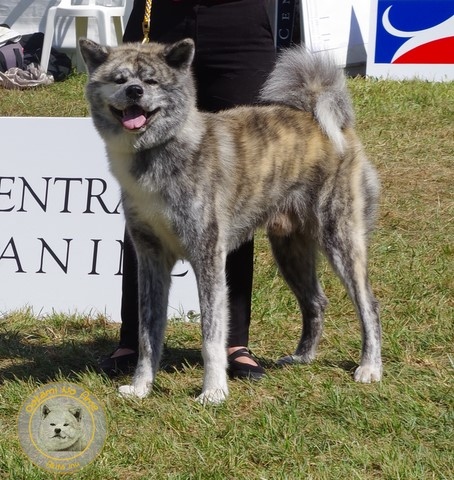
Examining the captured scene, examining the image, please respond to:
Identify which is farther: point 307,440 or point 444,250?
point 444,250

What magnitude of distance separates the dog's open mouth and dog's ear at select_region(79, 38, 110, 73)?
214 millimetres

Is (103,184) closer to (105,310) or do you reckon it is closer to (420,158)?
(105,310)

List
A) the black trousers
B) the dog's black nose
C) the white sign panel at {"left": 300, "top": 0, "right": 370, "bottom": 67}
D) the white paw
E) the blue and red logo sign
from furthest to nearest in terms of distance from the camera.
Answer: the white sign panel at {"left": 300, "top": 0, "right": 370, "bottom": 67}
the blue and red logo sign
the black trousers
the white paw
the dog's black nose

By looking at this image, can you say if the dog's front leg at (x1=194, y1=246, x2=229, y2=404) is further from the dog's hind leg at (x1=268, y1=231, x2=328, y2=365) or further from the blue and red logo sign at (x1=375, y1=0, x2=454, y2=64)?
the blue and red logo sign at (x1=375, y1=0, x2=454, y2=64)

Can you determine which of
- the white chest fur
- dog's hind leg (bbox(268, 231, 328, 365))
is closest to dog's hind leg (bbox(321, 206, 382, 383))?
dog's hind leg (bbox(268, 231, 328, 365))

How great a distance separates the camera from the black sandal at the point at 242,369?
4395mm

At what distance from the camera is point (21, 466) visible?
3.48 metres

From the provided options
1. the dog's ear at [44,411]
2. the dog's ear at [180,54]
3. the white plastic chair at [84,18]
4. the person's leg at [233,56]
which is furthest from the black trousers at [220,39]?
the white plastic chair at [84,18]

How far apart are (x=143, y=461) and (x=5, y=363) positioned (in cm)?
135

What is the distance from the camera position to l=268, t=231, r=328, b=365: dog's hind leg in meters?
4.66

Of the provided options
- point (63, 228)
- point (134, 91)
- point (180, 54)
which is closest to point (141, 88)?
point (134, 91)

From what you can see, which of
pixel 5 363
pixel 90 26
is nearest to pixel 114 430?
pixel 5 363

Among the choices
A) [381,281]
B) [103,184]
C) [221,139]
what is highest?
[221,139]

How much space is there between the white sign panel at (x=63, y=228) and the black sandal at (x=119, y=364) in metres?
0.62
